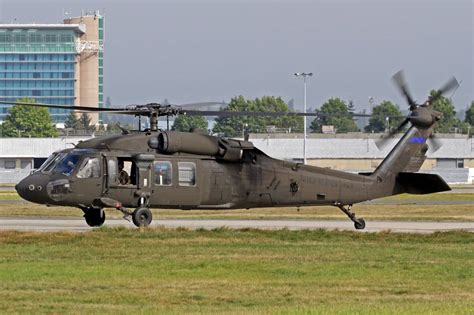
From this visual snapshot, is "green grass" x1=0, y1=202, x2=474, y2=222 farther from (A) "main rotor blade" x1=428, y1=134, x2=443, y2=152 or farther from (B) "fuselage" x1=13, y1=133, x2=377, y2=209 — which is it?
(B) "fuselage" x1=13, y1=133, x2=377, y2=209

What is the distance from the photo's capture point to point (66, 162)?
107ft

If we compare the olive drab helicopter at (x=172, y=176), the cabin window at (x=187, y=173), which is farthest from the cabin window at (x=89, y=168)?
the cabin window at (x=187, y=173)

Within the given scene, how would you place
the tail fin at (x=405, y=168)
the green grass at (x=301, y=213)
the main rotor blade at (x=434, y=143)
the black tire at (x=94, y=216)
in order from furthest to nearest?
the green grass at (x=301, y=213)
the tail fin at (x=405, y=168)
the main rotor blade at (x=434, y=143)
the black tire at (x=94, y=216)

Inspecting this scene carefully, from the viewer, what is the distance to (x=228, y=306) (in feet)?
60.3

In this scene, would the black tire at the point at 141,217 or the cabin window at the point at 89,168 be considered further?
the black tire at the point at 141,217

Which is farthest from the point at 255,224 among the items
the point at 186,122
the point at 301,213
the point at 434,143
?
the point at 186,122

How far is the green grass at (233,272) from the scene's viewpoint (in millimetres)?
18500

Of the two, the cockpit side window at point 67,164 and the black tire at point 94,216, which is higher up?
the cockpit side window at point 67,164

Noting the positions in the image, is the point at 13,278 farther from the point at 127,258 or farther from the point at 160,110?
the point at 160,110

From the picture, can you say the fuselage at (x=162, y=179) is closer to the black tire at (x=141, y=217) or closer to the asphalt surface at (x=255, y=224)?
the black tire at (x=141, y=217)

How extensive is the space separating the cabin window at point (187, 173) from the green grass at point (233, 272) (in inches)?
76.9

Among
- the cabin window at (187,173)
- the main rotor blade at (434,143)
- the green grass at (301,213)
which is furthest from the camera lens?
the green grass at (301,213)

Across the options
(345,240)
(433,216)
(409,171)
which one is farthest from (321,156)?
(345,240)

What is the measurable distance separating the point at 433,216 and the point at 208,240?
739 inches
